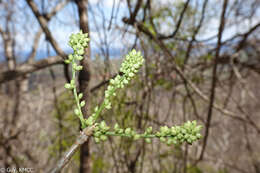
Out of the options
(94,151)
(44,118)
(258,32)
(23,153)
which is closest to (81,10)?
(94,151)

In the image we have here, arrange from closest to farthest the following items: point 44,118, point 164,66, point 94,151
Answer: point 164,66 → point 94,151 → point 44,118

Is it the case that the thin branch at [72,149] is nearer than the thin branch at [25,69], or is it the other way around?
the thin branch at [72,149]

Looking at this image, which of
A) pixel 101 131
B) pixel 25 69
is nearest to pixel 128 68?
pixel 101 131

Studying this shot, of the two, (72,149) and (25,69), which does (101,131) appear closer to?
(72,149)

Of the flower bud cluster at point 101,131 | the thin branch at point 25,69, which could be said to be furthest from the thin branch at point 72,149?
the thin branch at point 25,69

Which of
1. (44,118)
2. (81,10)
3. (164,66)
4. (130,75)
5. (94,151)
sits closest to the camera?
(130,75)

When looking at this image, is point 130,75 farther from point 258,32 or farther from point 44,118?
point 258,32

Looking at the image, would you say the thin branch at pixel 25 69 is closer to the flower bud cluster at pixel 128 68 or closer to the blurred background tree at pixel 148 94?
the blurred background tree at pixel 148 94

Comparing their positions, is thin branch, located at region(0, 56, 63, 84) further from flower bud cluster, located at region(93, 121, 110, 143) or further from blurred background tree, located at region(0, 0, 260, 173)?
flower bud cluster, located at region(93, 121, 110, 143)

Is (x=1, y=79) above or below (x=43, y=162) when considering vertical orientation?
above

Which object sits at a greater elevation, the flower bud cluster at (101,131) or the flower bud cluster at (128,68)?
the flower bud cluster at (128,68)

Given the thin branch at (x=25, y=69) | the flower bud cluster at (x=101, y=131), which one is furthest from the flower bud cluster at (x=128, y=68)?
the thin branch at (x=25, y=69)
